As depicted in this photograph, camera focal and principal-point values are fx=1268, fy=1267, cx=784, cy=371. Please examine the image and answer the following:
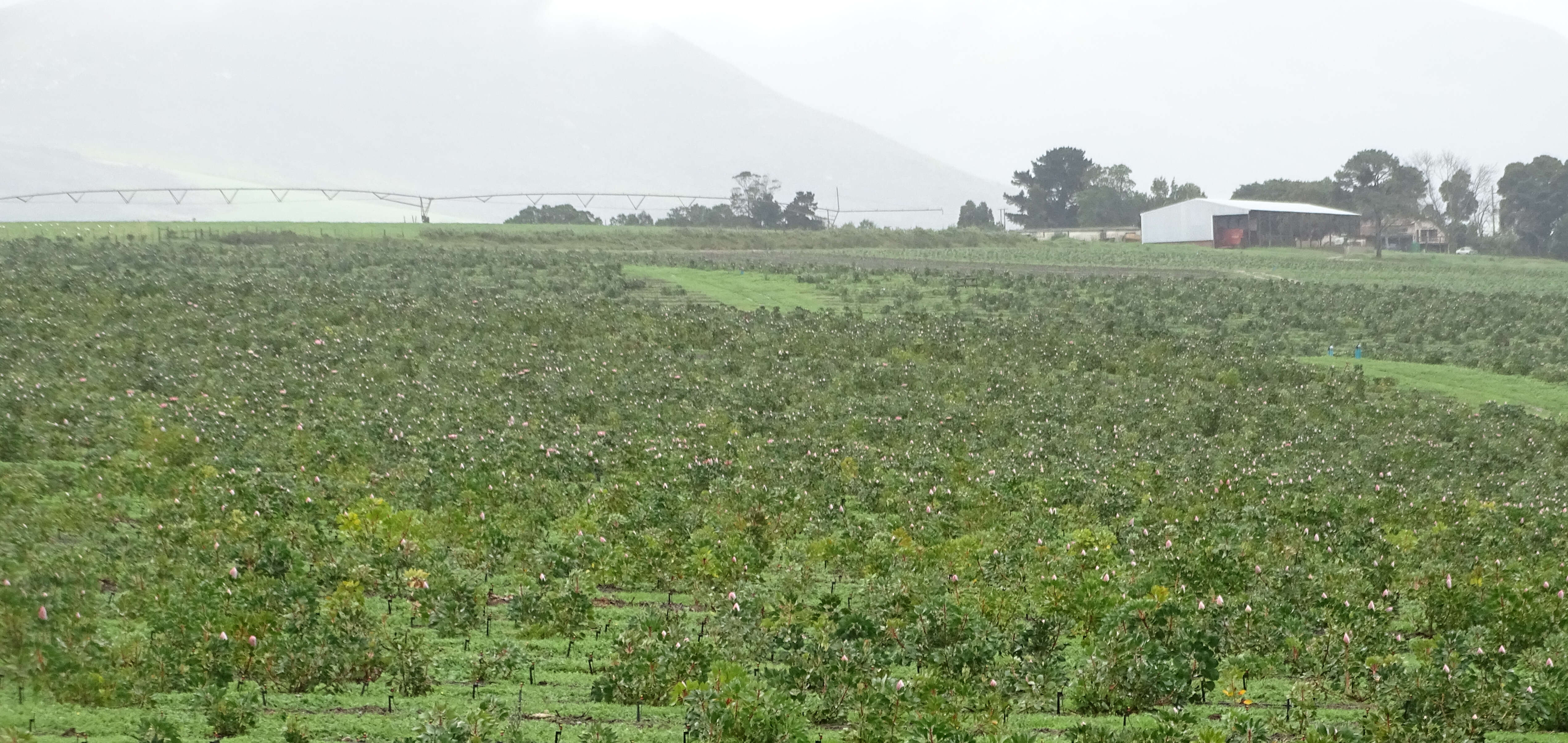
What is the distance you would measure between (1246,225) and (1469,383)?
8252 centimetres

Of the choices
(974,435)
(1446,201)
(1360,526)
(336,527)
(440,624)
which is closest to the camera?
(440,624)

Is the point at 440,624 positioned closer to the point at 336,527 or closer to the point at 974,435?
the point at 336,527

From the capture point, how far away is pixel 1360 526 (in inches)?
Answer: 691

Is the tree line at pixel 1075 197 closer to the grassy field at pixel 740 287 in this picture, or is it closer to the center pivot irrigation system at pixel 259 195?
the center pivot irrigation system at pixel 259 195

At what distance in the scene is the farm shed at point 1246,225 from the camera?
114000 mm

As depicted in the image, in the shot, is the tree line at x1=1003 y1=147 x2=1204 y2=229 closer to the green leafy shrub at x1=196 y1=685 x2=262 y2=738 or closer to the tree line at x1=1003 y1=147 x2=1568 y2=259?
the tree line at x1=1003 y1=147 x2=1568 y2=259

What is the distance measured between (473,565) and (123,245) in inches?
1868

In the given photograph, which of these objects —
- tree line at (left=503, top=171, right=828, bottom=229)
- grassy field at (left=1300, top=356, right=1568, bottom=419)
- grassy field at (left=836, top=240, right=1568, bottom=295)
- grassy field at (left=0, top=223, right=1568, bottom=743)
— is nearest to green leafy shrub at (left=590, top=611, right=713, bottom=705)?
grassy field at (left=0, top=223, right=1568, bottom=743)

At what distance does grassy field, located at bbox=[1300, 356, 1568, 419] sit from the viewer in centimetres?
3312

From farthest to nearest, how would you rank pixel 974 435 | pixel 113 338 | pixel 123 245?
pixel 123 245 → pixel 113 338 → pixel 974 435

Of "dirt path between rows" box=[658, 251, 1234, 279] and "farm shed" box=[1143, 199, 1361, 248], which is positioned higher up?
"farm shed" box=[1143, 199, 1361, 248]

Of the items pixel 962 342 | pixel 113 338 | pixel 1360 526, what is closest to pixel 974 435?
pixel 1360 526

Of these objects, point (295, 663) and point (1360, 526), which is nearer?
point (295, 663)

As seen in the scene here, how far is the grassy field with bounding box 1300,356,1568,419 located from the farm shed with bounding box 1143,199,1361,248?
77.0 meters
